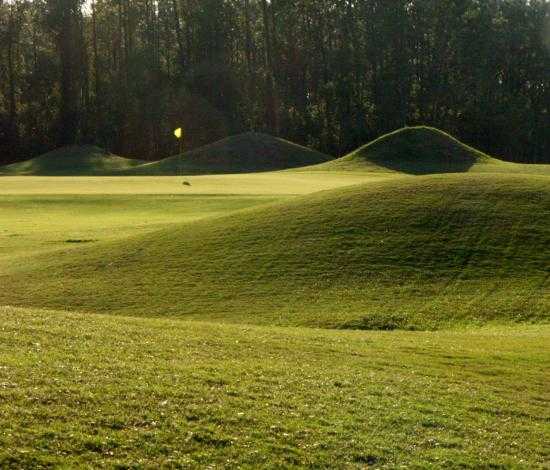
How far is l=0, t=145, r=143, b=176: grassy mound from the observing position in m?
88.9

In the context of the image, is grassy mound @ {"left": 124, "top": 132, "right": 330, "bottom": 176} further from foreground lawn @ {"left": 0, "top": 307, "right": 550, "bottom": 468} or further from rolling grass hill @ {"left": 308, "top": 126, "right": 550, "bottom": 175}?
foreground lawn @ {"left": 0, "top": 307, "right": 550, "bottom": 468}

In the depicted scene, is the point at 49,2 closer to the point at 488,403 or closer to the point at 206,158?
the point at 206,158

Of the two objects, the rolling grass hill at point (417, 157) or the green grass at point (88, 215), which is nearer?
the green grass at point (88, 215)

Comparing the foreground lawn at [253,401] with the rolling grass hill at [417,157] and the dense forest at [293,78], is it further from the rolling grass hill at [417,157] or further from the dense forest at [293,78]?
the dense forest at [293,78]

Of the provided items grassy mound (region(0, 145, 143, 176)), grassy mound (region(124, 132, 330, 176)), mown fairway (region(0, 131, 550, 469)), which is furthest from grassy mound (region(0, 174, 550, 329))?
grassy mound (region(0, 145, 143, 176))

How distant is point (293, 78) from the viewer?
118m

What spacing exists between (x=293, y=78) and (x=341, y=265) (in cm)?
9364

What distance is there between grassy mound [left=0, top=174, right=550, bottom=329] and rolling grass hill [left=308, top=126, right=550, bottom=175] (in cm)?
3726

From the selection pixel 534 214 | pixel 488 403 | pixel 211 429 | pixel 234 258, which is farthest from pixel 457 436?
pixel 534 214

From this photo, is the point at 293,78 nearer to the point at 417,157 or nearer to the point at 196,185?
the point at 417,157

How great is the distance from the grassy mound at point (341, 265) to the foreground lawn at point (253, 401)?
5.99 metres

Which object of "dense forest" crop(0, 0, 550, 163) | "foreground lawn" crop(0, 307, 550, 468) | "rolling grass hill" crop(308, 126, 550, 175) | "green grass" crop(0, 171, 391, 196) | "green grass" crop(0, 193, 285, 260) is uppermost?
"dense forest" crop(0, 0, 550, 163)

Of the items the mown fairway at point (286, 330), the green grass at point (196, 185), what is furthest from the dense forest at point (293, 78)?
the mown fairway at point (286, 330)

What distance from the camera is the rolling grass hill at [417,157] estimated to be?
7119cm
